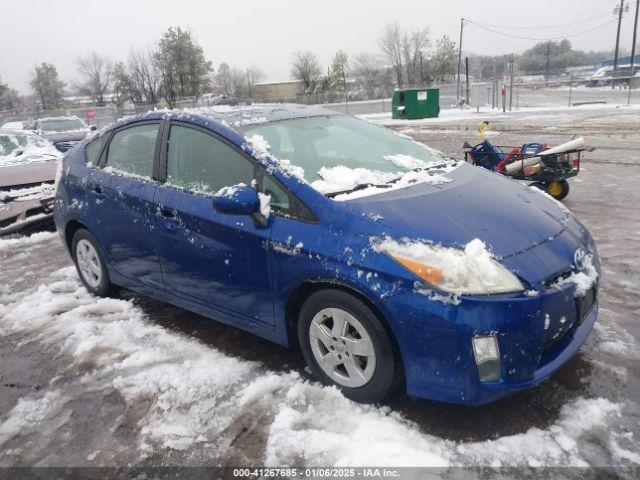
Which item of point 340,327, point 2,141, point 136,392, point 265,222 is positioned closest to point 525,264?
point 340,327

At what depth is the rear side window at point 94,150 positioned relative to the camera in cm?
461

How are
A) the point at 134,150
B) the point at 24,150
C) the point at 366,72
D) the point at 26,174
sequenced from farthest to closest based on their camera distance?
the point at 366,72, the point at 24,150, the point at 26,174, the point at 134,150

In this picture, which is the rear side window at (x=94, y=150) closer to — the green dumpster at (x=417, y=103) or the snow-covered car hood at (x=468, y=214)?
the snow-covered car hood at (x=468, y=214)

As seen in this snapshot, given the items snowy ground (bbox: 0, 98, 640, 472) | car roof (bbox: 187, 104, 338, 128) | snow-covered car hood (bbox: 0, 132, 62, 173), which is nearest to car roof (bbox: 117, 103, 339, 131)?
car roof (bbox: 187, 104, 338, 128)

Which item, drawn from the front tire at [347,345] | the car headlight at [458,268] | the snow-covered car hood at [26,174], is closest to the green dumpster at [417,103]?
the snow-covered car hood at [26,174]

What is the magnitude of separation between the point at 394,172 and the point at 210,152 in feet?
4.15

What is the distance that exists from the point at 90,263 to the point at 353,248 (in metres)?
A: 3.12

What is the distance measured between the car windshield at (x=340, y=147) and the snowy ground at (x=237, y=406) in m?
1.36

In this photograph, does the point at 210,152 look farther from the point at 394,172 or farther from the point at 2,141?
the point at 2,141

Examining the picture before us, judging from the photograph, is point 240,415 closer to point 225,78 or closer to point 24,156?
point 24,156

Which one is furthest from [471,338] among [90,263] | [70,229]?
[70,229]

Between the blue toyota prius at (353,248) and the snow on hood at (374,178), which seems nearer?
the blue toyota prius at (353,248)

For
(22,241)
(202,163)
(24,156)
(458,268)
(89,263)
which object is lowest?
(22,241)

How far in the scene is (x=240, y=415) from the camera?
2955 mm
